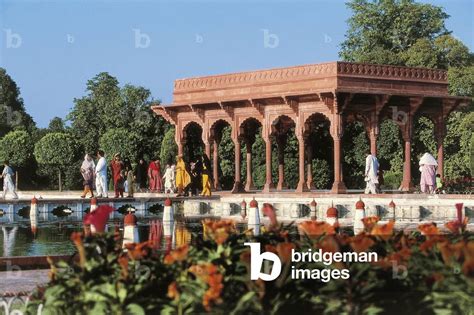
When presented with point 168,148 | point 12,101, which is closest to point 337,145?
point 168,148

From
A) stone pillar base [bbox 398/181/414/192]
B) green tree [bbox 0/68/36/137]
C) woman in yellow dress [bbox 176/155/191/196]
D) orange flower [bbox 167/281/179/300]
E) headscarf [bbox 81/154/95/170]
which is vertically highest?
green tree [bbox 0/68/36/137]

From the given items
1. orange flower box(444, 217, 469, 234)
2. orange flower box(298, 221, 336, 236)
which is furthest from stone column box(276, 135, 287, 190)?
orange flower box(298, 221, 336, 236)

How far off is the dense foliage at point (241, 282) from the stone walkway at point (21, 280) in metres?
3.31

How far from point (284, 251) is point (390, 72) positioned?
69.0 ft

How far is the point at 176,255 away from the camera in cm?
500

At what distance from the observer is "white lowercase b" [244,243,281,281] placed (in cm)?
494

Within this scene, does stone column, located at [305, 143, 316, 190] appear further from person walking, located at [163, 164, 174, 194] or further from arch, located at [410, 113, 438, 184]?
arch, located at [410, 113, 438, 184]

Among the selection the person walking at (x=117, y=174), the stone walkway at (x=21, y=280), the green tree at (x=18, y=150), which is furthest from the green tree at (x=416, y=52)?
the stone walkway at (x=21, y=280)

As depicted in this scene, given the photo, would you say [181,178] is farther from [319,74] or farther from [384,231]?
[384,231]

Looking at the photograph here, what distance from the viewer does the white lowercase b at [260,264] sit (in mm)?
4938

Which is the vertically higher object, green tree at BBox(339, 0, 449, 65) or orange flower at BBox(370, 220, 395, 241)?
green tree at BBox(339, 0, 449, 65)

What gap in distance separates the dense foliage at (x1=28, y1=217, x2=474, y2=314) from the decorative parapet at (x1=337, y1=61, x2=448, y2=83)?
63.7ft

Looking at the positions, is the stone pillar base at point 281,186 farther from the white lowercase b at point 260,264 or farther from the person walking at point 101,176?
the white lowercase b at point 260,264

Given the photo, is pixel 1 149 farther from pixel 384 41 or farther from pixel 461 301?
pixel 461 301
